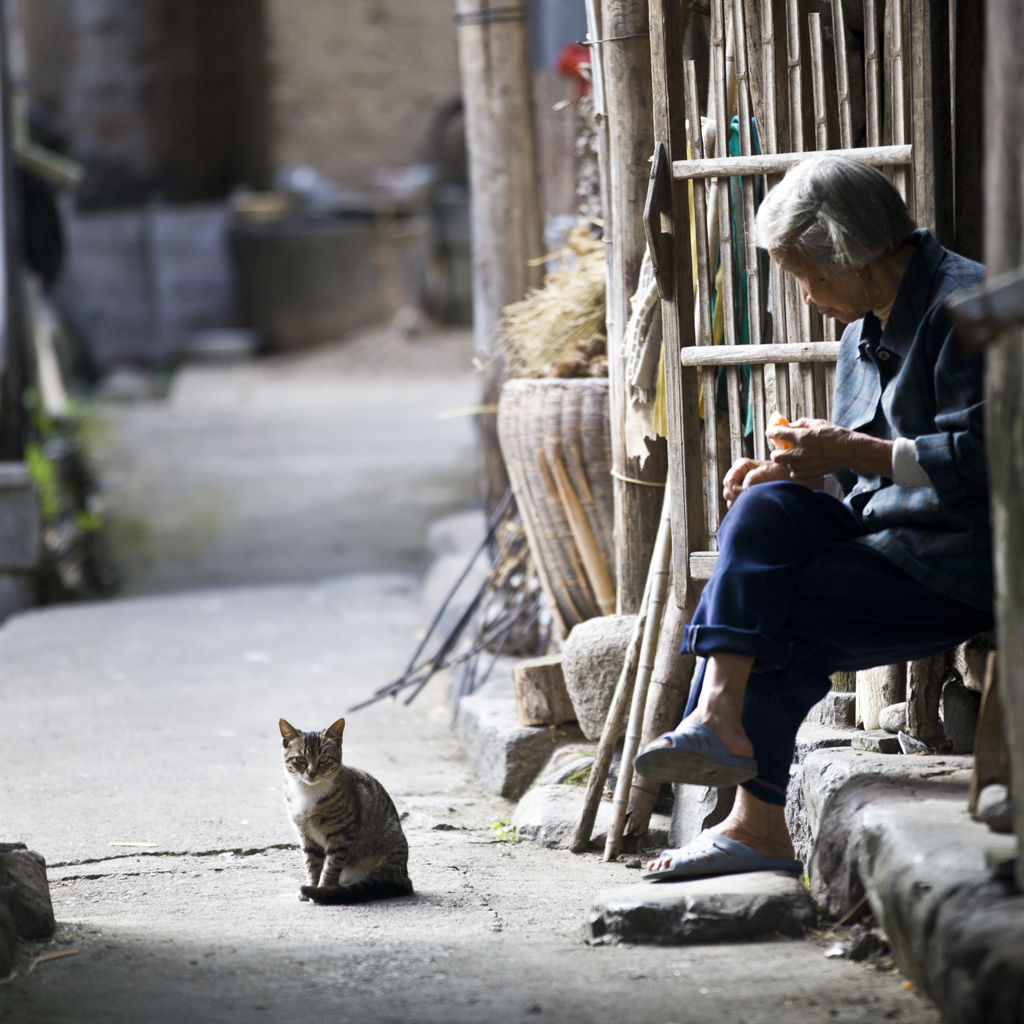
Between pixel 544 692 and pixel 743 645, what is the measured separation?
143 centimetres

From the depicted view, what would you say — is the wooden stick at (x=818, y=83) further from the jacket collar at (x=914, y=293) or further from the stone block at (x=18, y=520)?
the stone block at (x=18, y=520)

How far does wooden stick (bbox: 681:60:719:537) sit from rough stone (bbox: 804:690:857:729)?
477 mm

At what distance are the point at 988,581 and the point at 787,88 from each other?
1.30 meters

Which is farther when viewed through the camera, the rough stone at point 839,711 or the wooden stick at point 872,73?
the rough stone at point 839,711

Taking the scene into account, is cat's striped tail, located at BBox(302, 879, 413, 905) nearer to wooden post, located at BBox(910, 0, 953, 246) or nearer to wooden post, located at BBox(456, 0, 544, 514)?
wooden post, located at BBox(910, 0, 953, 246)

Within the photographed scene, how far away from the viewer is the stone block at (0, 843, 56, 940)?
2.40 meters

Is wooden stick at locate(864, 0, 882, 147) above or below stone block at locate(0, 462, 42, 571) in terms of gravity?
above

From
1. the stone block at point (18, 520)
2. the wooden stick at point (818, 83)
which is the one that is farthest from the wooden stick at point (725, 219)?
the stone block at point (18, 520)

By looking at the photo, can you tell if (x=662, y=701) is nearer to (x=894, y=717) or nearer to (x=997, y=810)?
(x=894, y=717)

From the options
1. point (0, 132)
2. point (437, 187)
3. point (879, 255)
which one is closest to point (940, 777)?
point (879, 255)

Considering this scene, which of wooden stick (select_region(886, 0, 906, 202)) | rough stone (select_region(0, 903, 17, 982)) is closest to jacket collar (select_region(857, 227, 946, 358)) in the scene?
wooden stick (select_region(886, 0, 906, 202))

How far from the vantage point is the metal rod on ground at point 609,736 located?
319 centimetres

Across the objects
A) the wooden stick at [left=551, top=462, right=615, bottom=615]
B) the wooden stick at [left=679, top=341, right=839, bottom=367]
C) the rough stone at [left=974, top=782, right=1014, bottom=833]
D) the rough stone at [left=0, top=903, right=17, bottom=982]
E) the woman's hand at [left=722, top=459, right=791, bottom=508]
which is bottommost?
the rough stone at [left=0, top=903, right=17, bottom=982]

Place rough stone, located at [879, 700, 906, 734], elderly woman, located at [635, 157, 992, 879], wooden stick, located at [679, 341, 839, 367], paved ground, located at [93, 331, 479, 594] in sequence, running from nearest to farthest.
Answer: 1. elderly woman, located at [635, 157, 992, 879]
2. rough stone, located at [879, 700, 906, 734]
3. wooden stick, located at [679, 341, 839, 367]
4. paved ground, located at [93, 331, 479, 594]
